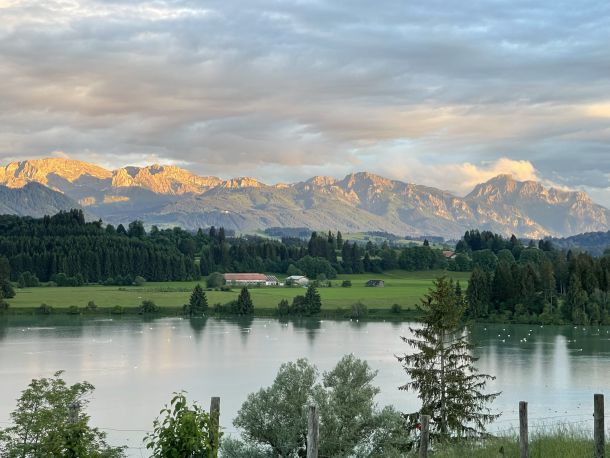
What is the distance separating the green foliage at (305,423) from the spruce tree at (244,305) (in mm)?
98399

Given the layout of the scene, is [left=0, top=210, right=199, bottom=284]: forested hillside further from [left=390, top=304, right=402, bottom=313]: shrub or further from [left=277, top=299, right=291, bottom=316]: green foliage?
[left=390, top=304, right=402, bottom=313]: shrub

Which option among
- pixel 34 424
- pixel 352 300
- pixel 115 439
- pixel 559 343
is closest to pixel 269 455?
pixel 34 424

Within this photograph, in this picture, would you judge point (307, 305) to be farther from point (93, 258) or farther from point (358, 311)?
point (93, 258)

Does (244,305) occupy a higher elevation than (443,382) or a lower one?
lower

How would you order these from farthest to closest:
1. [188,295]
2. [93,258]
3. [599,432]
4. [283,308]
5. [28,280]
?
1. [93,258]
2. [28,280]
3. [188,295]
4. [283,308]
5. [599,432]

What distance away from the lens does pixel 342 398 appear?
28844 millimetres

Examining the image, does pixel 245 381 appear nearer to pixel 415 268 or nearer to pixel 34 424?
pixel 34 424

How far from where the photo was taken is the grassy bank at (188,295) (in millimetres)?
128375

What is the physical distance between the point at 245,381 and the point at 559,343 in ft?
143

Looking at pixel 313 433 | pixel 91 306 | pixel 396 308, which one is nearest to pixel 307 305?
pixel 396 308

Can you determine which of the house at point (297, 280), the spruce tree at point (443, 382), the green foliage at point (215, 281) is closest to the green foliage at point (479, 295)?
the house at point (297, 280)

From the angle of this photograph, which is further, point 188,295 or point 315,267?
point 315,267

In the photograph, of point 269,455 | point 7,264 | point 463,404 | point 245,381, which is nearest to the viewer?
point 269,455

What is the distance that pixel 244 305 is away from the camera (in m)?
128
